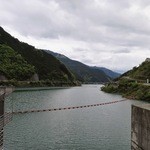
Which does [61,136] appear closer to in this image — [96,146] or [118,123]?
[96,146]

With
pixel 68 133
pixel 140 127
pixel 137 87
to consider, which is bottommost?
pixel 68 133

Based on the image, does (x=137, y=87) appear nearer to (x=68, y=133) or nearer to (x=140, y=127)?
(x=68, y=133)

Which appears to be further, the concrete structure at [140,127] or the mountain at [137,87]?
the mountain at [137,87]

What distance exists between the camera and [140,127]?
992 inches

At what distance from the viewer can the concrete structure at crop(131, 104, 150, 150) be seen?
23797mm

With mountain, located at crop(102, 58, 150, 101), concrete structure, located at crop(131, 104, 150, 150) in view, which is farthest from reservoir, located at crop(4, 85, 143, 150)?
mountain, located at crop(102, 58, 150, 101)

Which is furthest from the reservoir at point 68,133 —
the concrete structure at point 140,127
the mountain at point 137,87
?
the mountain at point 137,87

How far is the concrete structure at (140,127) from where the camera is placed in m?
23.8

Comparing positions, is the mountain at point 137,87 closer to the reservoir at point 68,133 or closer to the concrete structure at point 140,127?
the reservoir at point 68,133

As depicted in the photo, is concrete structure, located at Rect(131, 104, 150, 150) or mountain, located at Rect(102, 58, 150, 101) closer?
concrete structure, located at Rect(131, 104, 150, 150)

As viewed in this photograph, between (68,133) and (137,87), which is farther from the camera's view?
(137,87)

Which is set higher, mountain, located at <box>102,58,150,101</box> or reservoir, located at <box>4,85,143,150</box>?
mountain, located at <box>102,58,150,101</box>

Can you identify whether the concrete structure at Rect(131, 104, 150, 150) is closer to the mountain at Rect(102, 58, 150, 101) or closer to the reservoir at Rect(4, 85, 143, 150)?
the reservoir at Rect(4, 85, 143, 150)

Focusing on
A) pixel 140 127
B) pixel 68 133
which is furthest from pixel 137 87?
pixel 140 127
